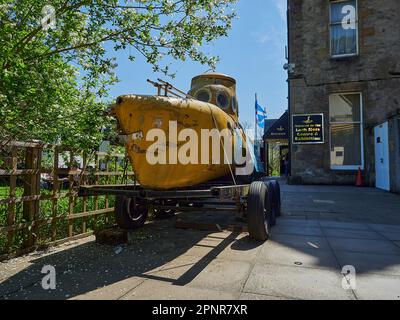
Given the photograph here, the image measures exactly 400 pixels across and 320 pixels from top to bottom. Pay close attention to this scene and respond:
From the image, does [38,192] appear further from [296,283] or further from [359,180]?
[359,180]

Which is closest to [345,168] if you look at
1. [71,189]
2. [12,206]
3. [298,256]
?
[298,256]

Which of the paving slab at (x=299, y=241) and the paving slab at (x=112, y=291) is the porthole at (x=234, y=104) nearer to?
the paving slab at (x=299, y=241)

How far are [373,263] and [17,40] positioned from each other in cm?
520

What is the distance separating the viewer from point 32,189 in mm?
4648

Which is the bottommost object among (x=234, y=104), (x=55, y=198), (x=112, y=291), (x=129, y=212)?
(x=112, y=291)

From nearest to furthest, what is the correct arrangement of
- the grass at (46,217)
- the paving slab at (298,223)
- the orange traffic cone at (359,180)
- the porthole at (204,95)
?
the grass at (46,217) → the porthole at (204,95) → the paving slab at (298,223) → the orange traffic cone at (359,180)

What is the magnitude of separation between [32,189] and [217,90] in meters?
3.53

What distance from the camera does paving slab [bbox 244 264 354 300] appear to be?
3.04 meters

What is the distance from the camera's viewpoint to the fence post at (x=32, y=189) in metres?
4.58

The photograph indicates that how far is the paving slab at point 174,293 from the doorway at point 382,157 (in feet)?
38.4

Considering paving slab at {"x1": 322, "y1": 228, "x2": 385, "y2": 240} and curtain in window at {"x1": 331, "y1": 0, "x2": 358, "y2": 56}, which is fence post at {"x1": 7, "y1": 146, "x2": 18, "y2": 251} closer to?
paving slab at {"x1": 322, "y1": 228, "x2": 385, "y2": 240}

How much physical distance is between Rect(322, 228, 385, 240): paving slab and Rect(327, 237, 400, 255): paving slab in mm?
226

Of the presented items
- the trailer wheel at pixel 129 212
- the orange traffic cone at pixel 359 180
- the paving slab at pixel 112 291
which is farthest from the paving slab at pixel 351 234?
the orange traffic cone at pixel 359 180

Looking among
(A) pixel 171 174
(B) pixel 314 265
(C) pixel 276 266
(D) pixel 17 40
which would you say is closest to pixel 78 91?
(D) pixel 17 40
